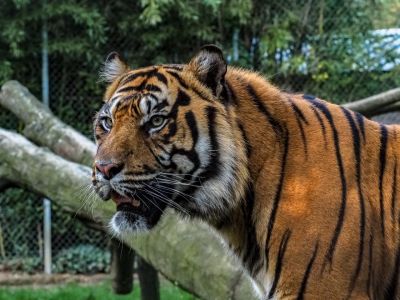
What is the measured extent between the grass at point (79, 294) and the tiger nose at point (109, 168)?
390cm

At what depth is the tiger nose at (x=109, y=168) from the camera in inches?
108

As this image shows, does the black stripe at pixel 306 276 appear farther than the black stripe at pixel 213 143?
No

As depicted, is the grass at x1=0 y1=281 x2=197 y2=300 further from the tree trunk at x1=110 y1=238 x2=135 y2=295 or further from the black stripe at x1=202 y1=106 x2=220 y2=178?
the black stripe at x1=202 y1=106 x2=220 y2=178

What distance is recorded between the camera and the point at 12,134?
484 cm

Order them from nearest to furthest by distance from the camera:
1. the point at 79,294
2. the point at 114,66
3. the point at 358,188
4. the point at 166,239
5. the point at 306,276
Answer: the point at 306,276
the point at 358,188
the point at 114,66
the point at 166,239
the point at 79,294

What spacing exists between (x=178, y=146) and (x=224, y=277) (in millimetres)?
925

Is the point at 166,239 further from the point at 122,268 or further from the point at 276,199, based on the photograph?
the point at 122,268

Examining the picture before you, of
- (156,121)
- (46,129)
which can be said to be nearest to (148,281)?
(46,129)

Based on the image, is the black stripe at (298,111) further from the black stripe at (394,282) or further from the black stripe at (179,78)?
the black stripe at (394,282)

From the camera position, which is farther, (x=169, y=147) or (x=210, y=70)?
(x=210, y=70)

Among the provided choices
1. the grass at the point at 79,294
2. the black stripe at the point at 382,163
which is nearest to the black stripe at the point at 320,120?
the black stripe at the point at 382,163

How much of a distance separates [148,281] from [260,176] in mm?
2359

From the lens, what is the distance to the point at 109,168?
2734mm

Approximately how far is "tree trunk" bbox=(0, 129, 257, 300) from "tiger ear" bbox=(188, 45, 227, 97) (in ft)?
2.27
